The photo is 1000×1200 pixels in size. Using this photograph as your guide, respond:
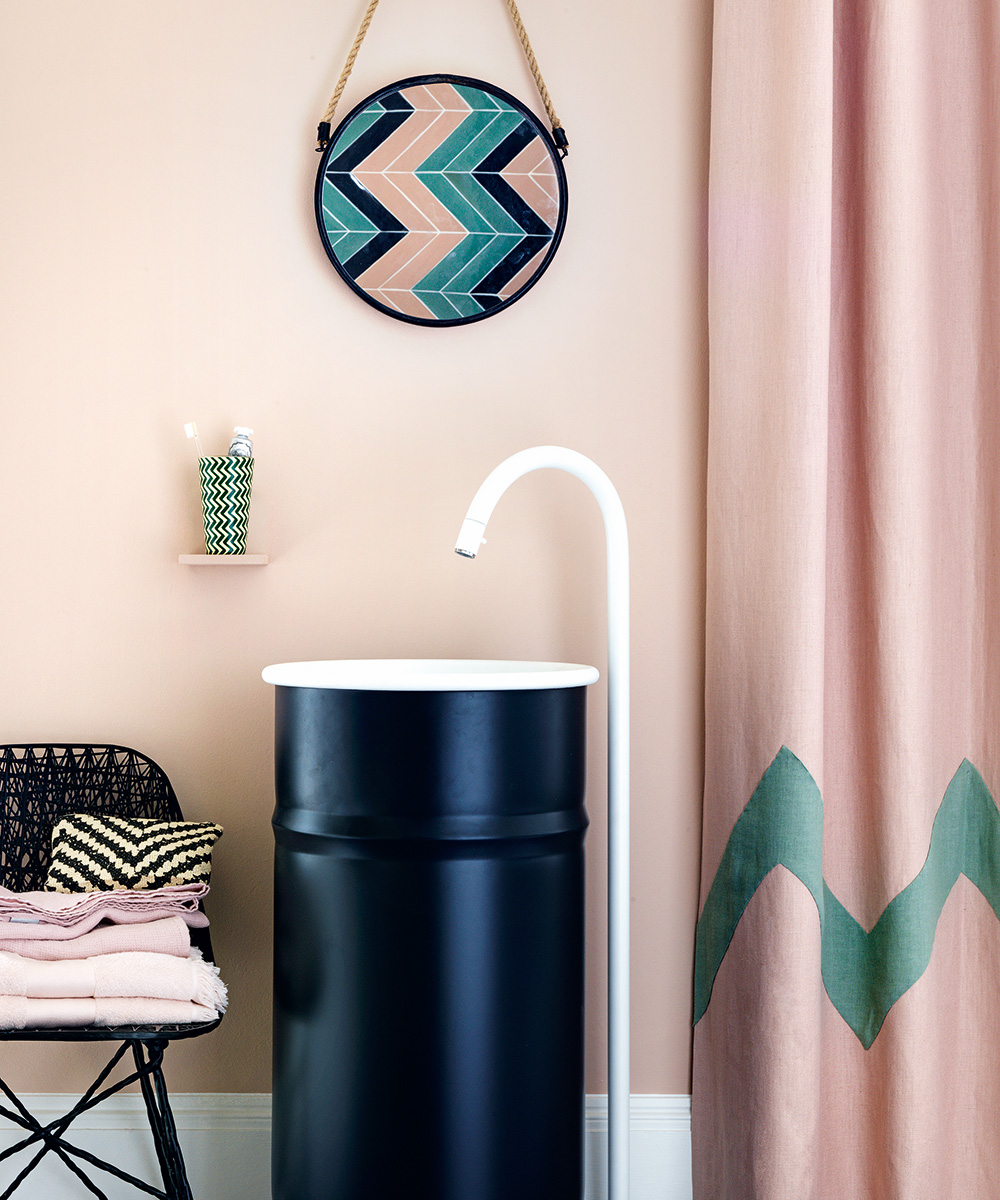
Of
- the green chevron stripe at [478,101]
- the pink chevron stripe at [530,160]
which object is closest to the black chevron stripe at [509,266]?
the pink chevron stripe at [530,160]

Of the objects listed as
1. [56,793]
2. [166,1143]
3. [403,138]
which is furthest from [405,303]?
[166,1143]

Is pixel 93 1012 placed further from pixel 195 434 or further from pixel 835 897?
pixel 835 897

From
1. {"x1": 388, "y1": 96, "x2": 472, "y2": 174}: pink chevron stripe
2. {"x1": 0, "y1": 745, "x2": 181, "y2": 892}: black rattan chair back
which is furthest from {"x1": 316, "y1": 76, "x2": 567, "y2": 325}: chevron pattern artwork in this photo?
{"x1": 0, "y1": 745, "x2": 181, "y2": 892}: black rattan chair back

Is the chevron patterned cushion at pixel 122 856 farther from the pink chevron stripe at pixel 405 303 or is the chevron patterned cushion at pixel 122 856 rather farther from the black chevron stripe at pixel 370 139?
the black chevron stripe at pixel 370 139

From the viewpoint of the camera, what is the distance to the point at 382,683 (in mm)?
1015

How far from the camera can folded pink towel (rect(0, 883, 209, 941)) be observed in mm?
1142

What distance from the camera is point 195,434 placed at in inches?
58.4

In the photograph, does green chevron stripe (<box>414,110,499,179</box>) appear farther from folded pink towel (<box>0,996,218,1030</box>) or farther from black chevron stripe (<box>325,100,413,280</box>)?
folded pink towel (<box>0,996,218,1030</box>)

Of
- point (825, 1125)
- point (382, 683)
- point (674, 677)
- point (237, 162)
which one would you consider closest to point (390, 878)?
point (382, 683)

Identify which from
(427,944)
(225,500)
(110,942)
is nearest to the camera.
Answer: (427,944)

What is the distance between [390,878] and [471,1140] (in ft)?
1.00

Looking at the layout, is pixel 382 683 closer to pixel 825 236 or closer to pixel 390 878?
pixel 390 878

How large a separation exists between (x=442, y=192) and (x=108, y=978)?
1251 mm

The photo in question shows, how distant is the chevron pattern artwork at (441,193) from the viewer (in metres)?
1.46
